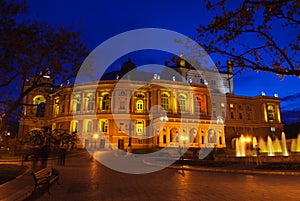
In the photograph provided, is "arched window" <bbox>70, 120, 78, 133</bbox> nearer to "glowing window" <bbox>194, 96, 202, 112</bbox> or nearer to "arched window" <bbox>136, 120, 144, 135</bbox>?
"arched window" <bbox>136, 120, 144, 135</bbox>

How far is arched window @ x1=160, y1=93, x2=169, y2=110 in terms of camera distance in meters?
58.8

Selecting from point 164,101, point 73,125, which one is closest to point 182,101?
point 164,101

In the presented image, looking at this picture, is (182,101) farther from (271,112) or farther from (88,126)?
(271,112)

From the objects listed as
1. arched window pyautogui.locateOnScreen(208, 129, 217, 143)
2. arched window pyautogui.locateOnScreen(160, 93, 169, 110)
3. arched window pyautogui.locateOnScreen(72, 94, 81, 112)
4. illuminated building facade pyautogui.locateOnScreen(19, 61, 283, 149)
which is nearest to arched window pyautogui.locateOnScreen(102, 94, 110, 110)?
illuminated building facade pyautogui.locateOnScreen(19, 61, 283, 149)

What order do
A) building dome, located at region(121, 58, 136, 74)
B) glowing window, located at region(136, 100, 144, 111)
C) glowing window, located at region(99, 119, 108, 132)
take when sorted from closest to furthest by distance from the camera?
1. glowing window, located at region(99, 119, 108, 132)
2. glowing window, located at region(136, 100, 144, 111)
3. building dome, located at region(121, 58, 136, 74)

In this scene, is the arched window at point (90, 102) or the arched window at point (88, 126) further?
the arched window at point (90, 102)

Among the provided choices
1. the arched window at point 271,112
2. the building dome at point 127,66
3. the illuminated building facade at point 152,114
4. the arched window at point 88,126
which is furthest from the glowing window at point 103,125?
the arched window at point 271,112

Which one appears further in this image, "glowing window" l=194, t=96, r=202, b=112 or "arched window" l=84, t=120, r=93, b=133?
"glowing window" l=194, t=96, r=202, b=112

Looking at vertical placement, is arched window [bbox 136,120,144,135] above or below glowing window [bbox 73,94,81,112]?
below

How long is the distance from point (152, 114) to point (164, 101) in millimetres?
4742

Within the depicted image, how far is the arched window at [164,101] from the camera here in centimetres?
5876

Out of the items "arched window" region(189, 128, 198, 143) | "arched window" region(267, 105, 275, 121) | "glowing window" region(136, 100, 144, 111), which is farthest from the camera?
"arched window" region(267, 105, 275, 121)

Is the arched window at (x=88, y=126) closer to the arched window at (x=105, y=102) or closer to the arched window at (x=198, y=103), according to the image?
the arched window at (x=105, y=102)

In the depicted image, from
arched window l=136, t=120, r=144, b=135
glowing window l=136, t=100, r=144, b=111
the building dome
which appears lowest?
arched window l=136, t=120, r=144, b=135
